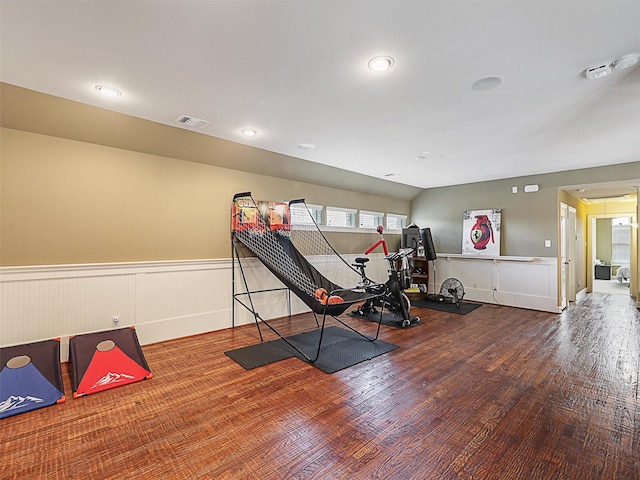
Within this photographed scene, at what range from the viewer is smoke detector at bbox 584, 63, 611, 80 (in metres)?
2.36

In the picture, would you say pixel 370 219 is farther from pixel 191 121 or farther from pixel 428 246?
pixel 191 121

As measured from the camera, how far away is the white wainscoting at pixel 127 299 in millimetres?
3205

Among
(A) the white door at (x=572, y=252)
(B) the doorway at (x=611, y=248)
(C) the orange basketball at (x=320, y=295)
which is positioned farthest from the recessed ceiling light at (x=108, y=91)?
(B) the doorway at (x=611, y=248)

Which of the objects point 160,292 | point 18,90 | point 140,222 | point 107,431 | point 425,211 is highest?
point 18,90

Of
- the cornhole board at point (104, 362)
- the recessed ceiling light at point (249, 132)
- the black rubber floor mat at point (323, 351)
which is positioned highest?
the recessed ceiling light at point (249, 132)

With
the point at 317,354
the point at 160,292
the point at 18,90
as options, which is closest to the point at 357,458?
the point at 317,354

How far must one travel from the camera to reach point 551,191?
6016 millimetres

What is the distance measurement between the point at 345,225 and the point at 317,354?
12.1 feet

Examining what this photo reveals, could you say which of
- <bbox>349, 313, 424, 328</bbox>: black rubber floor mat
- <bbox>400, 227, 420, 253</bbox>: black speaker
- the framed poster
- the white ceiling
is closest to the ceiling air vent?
the white ceiling

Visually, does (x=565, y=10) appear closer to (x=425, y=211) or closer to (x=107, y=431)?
(x=107, y=431)

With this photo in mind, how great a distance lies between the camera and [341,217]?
22.0 feet

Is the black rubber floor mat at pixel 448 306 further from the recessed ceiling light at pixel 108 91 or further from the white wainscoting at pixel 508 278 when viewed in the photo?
the recessed ceiling light at pixel 108 91

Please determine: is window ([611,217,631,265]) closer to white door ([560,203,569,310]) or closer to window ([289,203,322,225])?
white door ([560,203,569,310])

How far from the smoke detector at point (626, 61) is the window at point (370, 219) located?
4934 millimetres
